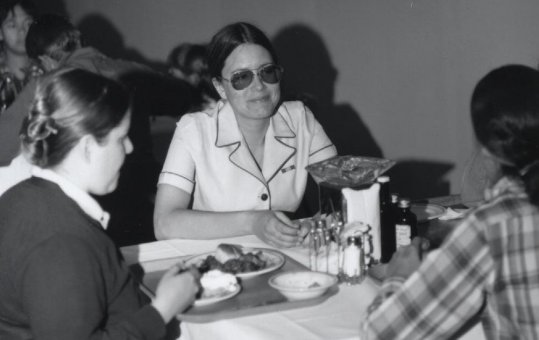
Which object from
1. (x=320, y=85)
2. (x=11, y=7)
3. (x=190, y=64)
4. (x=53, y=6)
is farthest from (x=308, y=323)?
(x=53, y=6)

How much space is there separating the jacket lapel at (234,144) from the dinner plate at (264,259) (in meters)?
0.67

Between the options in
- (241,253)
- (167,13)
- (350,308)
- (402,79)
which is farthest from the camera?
(167,13)

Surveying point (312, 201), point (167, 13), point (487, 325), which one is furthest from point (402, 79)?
point (487, 325)

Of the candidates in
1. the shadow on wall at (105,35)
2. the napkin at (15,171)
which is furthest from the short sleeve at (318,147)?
the shadow on wall at (105,35)

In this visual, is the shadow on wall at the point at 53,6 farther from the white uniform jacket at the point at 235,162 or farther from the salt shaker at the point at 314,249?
the salt shaker at the point at 314,249

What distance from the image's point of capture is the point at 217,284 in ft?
5.36

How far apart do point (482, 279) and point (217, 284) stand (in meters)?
0.70

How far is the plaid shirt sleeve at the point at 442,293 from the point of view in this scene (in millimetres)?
1201

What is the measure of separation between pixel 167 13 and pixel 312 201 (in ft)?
7.90

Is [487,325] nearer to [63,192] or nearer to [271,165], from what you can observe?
[63,192]

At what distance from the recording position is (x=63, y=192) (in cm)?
146

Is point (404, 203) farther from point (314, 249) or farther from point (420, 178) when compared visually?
point (420, 178)

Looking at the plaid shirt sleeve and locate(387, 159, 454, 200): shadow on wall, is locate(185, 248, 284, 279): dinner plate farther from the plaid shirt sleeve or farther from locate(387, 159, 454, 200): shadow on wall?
locate(387, 159, 454, 200): shadow on wall

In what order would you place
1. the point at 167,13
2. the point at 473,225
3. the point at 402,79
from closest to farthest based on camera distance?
the point at 473,225
the point at 402,79
the point at 167,13
